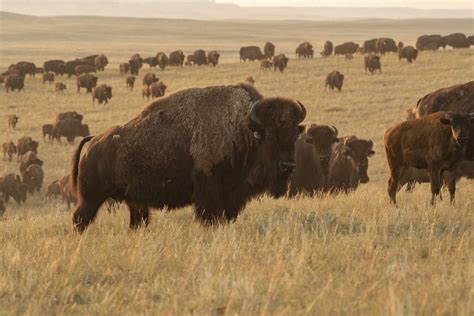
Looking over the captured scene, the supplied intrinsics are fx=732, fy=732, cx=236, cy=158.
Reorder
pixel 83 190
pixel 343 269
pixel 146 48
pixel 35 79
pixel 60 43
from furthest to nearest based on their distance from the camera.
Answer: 1. pixel 60 43
2. pixel 146 48
3. pixel 35 79
4. pixel 83 190
5. pixel 343 269

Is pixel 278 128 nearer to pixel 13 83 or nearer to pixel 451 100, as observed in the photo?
pixel 451 100

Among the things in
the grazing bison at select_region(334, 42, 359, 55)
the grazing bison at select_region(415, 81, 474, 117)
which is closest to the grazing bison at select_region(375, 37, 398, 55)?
the grazing bison at select_region(334, 42, 359, 55)

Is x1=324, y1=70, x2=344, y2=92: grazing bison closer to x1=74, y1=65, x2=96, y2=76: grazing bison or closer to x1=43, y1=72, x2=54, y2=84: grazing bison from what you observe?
x1=43, y1=72, x2=54, y2=84: grazing bison

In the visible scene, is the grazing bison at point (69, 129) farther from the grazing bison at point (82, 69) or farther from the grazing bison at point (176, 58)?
the grazing bison at point (176, 58)

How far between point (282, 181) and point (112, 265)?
2.55m

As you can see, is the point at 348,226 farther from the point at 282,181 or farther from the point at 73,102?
the point at 73,102

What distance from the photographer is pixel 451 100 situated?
1097 cm

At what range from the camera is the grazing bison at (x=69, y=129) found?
33.1 m

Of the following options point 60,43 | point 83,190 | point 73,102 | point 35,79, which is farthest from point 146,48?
point 83,190

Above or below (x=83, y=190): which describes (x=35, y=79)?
below

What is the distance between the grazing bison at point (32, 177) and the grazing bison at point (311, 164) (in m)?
15.7

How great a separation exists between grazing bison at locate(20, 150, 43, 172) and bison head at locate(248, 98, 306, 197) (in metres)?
21.8

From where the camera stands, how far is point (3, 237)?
7711 mm

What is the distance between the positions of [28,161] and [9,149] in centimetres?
356
